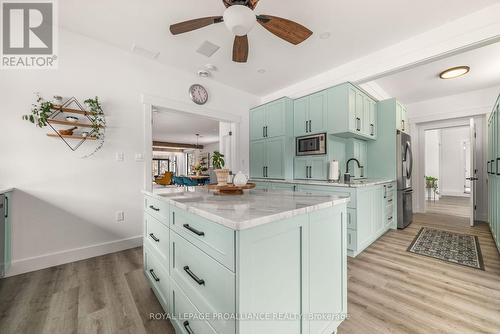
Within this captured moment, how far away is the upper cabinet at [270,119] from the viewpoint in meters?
3.74

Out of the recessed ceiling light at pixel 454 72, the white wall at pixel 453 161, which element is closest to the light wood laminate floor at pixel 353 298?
the recessed ceiling light at pixel 454 72

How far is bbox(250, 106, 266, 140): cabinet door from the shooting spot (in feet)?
13.6

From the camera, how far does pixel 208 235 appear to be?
36.9 inches

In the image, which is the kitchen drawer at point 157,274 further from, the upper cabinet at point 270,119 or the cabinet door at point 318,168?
the upper cabinet at point 270,119

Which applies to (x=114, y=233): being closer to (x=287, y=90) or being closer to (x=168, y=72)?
(x=168, y=72)

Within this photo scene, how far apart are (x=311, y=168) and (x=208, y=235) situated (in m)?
2.86

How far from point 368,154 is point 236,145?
2.64m

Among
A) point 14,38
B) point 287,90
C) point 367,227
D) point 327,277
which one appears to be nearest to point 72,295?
point 327,277

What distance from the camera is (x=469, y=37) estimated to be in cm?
211

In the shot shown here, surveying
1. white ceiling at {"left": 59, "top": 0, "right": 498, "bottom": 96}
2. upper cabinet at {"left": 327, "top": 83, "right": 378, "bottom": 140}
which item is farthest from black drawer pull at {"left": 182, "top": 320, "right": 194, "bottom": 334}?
upper cabinet at {"left": 327, "top": 83, "right": 378, "bottom": 140}

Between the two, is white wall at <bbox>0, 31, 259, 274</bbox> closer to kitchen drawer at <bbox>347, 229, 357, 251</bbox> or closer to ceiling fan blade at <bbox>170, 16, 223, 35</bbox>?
ceiling fan blade at <bbox>170, 16, 223, 35</bbox>

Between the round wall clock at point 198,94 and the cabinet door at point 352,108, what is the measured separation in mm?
2404

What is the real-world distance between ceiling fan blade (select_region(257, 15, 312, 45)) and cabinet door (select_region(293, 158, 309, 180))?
2106mm

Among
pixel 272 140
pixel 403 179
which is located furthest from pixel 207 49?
pixel 403 179
